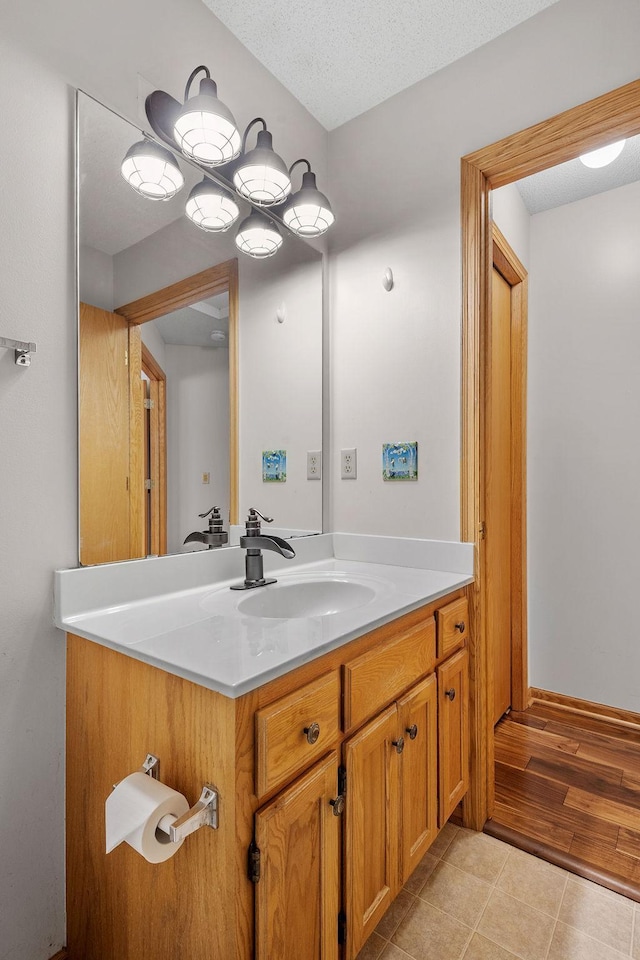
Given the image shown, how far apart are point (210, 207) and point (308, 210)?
0.38 m

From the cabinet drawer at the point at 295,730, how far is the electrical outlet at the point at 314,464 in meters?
0.98

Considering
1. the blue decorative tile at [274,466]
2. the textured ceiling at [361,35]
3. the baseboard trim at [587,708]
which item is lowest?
the baseboard trim at [587,708]

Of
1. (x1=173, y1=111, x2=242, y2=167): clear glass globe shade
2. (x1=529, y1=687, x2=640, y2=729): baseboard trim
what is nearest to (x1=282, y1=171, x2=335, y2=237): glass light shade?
(x1=173, y1=111, x2=242, y2=167): clear glass globe shade

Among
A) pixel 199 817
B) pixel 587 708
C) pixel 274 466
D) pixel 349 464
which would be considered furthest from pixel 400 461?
pixel 587 708

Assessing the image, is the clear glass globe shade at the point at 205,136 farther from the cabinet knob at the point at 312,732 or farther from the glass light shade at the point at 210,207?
the cabinet knob at the point at 312,732

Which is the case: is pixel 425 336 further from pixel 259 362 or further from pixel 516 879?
pixel 516 879

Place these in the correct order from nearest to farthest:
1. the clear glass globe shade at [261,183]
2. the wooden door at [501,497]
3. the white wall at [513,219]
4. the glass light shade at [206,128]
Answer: the glass light shade at [206,128], the clear glass globe shade at [261,183], the white wall at [513,219], the wooden door at [501,497]

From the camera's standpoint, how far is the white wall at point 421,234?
1412 millimetres

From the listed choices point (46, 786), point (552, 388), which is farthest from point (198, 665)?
point (552, 388)

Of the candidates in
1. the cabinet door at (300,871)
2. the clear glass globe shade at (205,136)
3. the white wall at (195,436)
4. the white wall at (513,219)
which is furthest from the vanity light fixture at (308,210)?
the cabinet door at (300,871)

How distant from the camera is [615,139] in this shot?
140 cm

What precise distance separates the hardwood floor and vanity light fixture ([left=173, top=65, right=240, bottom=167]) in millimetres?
2208

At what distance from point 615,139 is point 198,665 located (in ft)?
5.86

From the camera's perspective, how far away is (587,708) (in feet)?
7.45
